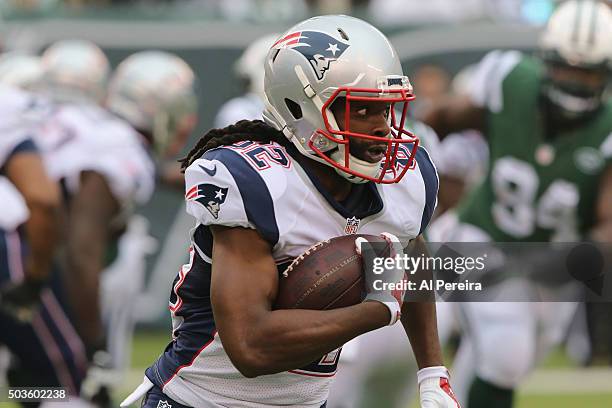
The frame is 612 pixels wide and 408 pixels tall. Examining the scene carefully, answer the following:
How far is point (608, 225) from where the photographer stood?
234 inches

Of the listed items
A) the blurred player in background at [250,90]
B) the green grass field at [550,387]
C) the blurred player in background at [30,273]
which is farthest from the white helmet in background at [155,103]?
the blurred player in background at [30,273]

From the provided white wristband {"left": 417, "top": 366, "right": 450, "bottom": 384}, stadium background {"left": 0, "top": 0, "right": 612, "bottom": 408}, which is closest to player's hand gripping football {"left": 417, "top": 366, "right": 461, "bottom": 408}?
white wristband {"left": 417, "top": 366, "right": 450, "bottom": 384}

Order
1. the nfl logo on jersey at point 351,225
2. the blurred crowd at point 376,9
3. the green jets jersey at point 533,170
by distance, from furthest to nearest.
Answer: the blurred crowd at point 376,9 < the green jets jersey at point 533,170 < the nfl logo on jersey at point 351,225

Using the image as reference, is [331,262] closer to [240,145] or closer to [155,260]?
[240,145]

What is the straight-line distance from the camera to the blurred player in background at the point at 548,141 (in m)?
6.12

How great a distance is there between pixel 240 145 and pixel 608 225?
3078mm

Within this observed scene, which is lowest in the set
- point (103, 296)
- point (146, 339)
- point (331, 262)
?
point (146, 339)

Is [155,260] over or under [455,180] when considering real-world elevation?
under

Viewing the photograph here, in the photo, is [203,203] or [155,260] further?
[155,260]

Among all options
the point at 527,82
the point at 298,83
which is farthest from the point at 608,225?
the point at 298,83

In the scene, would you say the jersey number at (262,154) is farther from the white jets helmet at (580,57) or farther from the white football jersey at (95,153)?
the white jets helmet at (580,57)

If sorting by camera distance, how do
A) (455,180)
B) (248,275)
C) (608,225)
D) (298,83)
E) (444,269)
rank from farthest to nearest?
1. (455,180)
2. (608,225)
3. (444,269)
4. (298,83)
5. (248,275)

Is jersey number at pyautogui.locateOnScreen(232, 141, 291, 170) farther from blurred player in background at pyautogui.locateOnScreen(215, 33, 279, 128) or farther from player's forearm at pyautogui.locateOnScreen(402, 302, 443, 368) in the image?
blurred player in background at pyautogui.locateOnScreen(215, 33, 279, 128)

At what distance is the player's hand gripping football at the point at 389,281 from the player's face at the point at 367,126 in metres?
0.23
